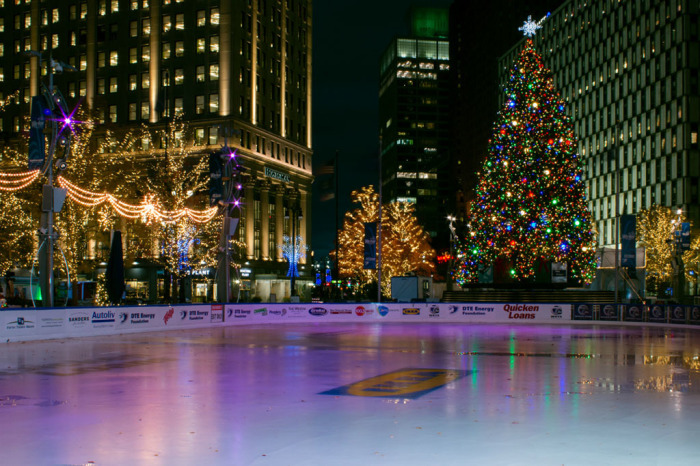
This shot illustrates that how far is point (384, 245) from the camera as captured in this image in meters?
79.6

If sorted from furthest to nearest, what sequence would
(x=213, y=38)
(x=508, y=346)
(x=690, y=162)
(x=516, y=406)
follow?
(x=690, y=162)
(x=213, y=38)
(x=508, y=346)
(x=516, y=406)

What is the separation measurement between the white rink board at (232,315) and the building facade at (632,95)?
42601 mm

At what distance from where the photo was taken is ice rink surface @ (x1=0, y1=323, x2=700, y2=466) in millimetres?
9508

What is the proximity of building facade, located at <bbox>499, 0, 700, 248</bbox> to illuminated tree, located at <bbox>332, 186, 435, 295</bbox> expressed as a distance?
25.4 m

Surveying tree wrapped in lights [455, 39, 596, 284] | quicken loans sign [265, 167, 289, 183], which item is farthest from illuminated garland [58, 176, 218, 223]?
quicken loans sign [265, 167, 289, 183]

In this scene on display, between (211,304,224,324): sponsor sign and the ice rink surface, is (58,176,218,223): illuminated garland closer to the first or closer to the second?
(211,304,224,324): sponsor sign

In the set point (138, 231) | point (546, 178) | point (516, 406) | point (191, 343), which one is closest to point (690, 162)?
point (546, 178)

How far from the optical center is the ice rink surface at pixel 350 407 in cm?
951

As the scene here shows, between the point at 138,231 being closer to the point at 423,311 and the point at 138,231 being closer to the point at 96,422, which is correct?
the point at 423,311

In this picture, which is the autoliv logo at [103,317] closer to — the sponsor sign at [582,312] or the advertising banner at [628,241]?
the sponsor sign at [582,312]

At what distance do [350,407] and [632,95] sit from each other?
352ft

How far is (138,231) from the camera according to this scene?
5306cm

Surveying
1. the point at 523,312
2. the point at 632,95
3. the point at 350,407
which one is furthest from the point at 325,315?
the point at 632,95

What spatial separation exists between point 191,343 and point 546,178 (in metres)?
33.0
